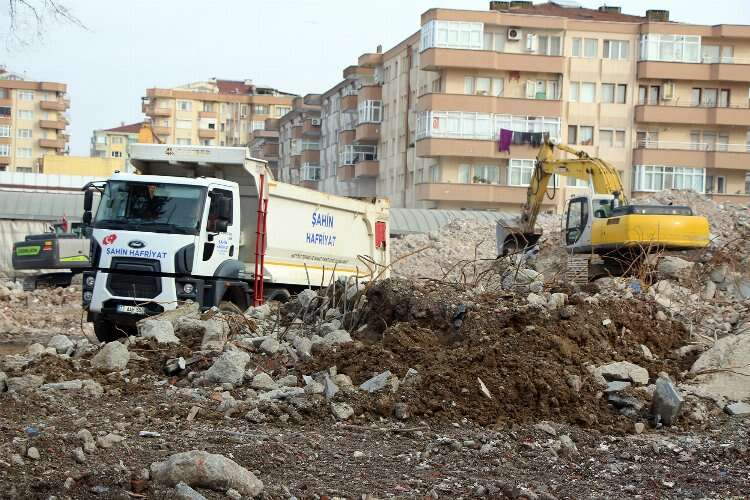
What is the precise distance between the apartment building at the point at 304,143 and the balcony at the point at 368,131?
1335 centimetres

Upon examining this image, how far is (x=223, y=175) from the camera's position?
1822cm

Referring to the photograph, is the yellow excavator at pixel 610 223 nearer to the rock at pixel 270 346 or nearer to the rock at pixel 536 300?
the rock at pixel 536 300

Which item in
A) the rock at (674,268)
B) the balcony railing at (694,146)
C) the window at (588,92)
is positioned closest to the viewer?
the rock at (674,268)

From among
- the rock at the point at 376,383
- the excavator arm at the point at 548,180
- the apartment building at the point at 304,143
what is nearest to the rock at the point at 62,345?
the rock at the point at 376,383

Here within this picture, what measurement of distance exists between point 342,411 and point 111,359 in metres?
3.00

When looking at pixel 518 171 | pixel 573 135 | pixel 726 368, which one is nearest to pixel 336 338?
pixel 726 368

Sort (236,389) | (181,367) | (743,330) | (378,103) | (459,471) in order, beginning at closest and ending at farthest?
(459,471)
(236,389)
(181,367)
(743,330)
(378,103)

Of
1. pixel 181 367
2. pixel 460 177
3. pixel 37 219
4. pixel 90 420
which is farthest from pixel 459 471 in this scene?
pixel 460 177

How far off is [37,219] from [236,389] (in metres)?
33.8

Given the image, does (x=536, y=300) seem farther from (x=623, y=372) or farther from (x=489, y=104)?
(x=489, y=104)

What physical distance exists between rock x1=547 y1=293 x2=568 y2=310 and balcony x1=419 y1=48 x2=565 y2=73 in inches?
1818

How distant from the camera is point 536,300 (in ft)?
38.4

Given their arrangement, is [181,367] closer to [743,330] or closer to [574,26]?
[743,330]

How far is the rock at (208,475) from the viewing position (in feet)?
22.3
